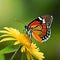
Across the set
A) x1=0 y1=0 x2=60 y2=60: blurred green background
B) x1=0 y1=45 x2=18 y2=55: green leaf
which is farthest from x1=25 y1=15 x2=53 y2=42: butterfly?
x1=0 y1=0 x2=60 y2=60: blurred green background

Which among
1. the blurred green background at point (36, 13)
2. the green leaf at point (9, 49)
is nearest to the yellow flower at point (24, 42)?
the green leaf at point (9, 49)

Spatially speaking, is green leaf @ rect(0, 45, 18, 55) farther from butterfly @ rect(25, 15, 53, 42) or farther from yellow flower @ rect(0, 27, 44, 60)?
butterfly @ rect(25, 15, 53, 42)

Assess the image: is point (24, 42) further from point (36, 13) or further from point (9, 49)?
point (36, 13)

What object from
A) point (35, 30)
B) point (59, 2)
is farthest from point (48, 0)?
point (35, 30)

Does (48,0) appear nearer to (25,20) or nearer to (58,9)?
(58,9)

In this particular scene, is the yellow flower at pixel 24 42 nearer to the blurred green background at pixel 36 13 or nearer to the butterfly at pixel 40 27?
the butterfly at pixel 40 27
